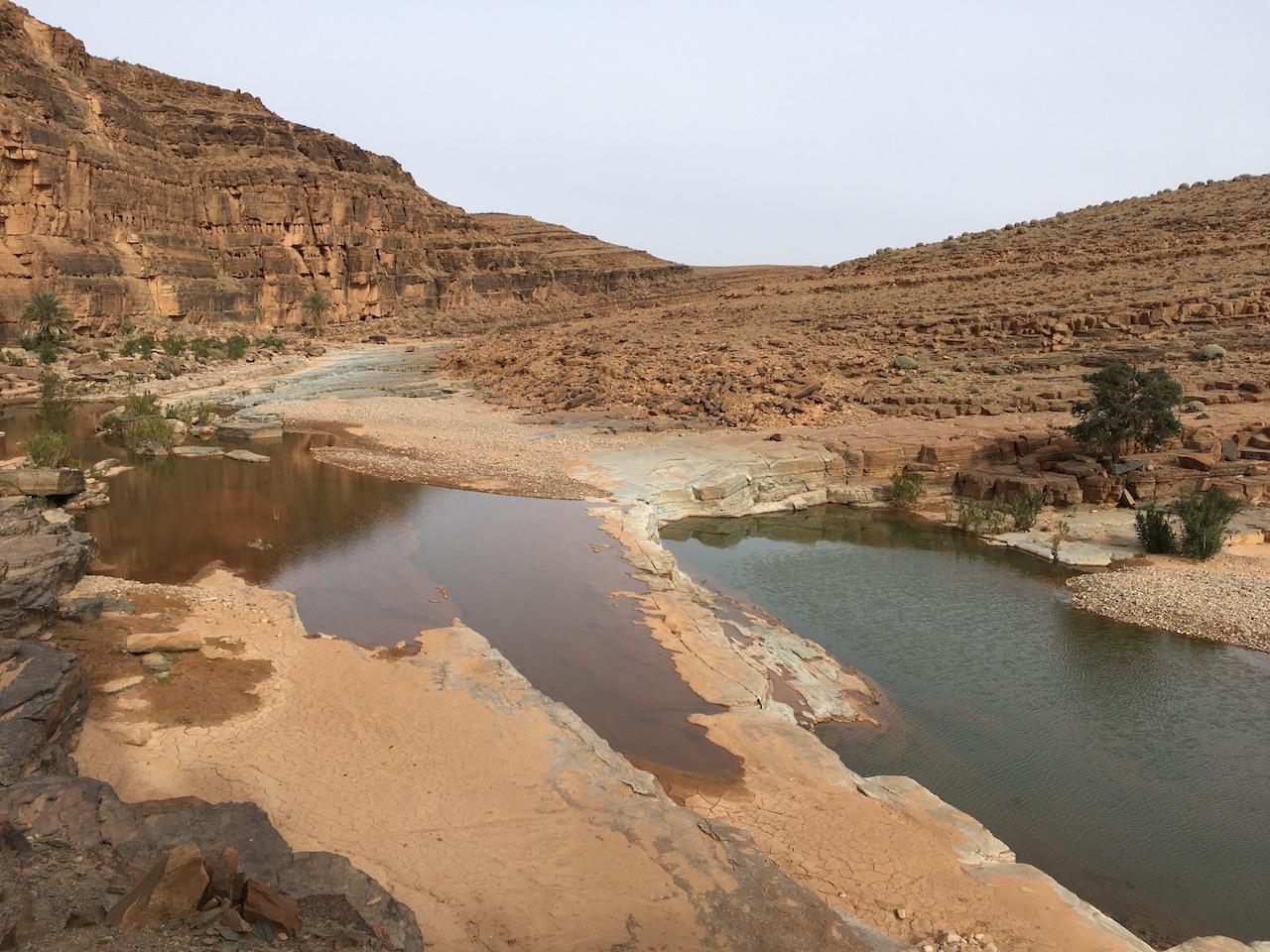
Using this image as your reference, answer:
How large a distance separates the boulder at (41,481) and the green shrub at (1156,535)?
17.9 meters

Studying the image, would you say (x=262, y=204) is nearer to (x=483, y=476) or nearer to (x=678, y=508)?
(x=483, y=476)

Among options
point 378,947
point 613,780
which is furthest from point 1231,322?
point 378,947

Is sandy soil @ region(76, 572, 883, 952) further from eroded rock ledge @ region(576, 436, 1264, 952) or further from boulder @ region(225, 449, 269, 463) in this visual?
boulder @ region(225, 449, 269, 463)

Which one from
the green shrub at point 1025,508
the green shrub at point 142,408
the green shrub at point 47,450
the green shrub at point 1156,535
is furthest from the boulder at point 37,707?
the green shrub at point 142,408

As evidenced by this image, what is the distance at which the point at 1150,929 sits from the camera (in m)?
6.04

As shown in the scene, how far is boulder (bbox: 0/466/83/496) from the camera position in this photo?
43.2 feet

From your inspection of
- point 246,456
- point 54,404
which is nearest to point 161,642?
point 246,456

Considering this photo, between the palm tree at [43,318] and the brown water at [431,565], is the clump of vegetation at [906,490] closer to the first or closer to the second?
the brown water at [431,565]

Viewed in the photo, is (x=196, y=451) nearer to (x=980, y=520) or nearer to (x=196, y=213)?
(x=980, y=520)

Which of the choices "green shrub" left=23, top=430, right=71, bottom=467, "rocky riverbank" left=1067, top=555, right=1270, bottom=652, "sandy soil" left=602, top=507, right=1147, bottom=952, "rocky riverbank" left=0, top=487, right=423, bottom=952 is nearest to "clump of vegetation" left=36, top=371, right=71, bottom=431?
"green shrub" left=23, top=430, right=71, bottom=467

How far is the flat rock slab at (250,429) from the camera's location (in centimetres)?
2106

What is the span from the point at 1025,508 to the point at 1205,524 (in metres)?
2.92

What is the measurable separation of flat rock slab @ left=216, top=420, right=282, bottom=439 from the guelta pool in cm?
1206

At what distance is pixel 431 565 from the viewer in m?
11.7
